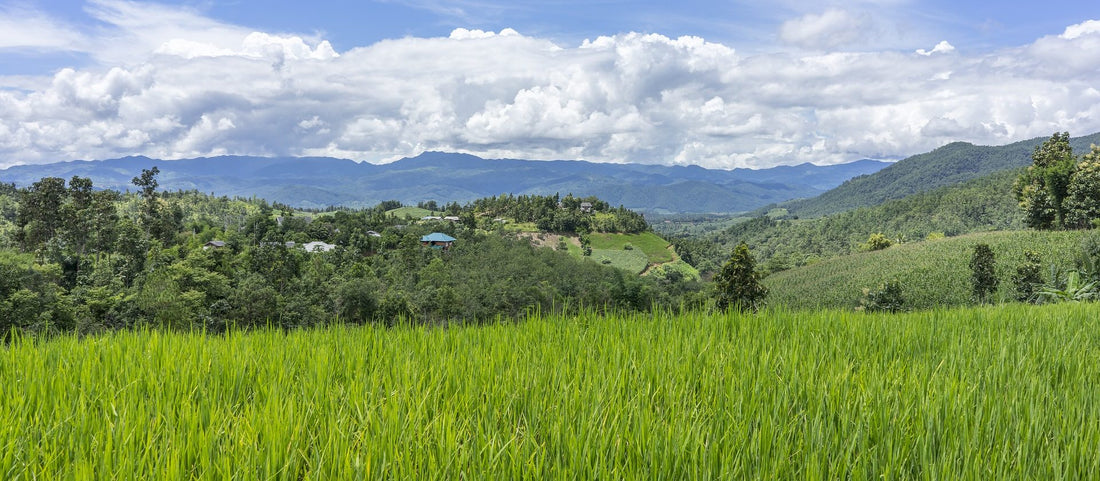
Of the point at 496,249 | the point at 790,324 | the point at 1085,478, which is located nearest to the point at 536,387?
the point at 1085,478

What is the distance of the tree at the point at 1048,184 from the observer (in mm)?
61344

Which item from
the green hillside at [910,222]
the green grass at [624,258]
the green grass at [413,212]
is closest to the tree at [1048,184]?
the green hillside at [910,222]

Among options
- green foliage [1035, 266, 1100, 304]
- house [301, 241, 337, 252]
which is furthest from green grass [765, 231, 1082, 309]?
house [301, 241, 337, 252]

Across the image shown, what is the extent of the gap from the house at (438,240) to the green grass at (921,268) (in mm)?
68530

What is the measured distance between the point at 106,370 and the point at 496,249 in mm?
118161

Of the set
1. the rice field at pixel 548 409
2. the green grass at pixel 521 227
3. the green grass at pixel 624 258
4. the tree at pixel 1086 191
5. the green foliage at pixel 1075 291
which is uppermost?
the tree at pixel 1086 191

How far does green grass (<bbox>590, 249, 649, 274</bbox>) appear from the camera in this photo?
13100 centimetres

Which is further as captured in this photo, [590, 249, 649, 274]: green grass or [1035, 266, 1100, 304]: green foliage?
[590, 249, 649, 274]: green grass

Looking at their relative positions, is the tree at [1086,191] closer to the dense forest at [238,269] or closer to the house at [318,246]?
the dense forest at [238,269]

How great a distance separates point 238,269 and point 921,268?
298 ft

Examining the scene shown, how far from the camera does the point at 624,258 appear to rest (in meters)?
139

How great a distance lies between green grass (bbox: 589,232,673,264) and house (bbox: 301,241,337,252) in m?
68.3

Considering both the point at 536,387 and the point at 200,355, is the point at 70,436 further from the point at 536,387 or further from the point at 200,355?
the point at 536,387

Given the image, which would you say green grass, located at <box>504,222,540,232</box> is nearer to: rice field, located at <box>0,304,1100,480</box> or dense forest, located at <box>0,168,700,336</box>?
dense forest, located at <box>0,168,700,336</box>
